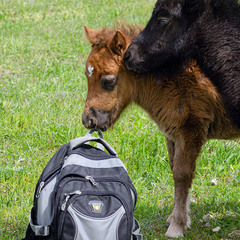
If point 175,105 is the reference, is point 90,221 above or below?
below

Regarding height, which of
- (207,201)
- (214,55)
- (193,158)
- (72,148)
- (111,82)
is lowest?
(207,201)

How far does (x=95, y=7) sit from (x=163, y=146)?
597cm

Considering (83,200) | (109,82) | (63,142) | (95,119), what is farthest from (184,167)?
(63,142)

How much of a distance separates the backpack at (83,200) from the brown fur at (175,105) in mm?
767

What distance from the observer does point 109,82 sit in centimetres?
423

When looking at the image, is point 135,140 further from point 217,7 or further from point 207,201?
point 217,7

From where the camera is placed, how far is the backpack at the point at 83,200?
3129mm

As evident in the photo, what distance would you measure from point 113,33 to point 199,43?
885mm

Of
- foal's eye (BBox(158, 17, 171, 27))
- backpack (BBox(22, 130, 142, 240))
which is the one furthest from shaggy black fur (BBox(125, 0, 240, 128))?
backpack (BBox(22, 130, 142, 240))

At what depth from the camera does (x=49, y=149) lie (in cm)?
553

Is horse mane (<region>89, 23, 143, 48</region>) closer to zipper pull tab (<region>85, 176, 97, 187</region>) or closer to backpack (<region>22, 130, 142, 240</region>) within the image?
backpack (<region>22, 130, 142, 240</region>)

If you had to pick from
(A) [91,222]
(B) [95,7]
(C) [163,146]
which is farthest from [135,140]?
(B) [95,7]

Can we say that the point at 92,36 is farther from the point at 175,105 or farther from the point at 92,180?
the point at 92,180

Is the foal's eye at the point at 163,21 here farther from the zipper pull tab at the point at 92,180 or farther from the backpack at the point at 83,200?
the zipper pull tab at the point at 92,180
